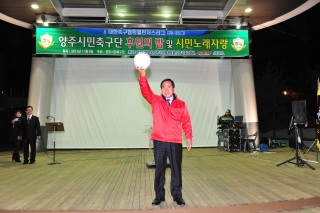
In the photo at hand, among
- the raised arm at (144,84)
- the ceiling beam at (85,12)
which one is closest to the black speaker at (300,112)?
the raised arm at (144,84)

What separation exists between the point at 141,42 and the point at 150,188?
23.6ft

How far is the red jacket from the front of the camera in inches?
153

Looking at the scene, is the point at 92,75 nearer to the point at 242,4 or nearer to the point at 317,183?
the point at 242,4

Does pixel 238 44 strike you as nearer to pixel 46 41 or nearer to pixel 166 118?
pixel 46 41

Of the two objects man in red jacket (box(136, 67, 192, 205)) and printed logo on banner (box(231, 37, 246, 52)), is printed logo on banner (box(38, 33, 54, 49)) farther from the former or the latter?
man in red jacket (box(136, 67, 192, 205))

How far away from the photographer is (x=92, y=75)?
42.2ft

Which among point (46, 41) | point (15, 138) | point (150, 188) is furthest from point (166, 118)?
point (46, 41)

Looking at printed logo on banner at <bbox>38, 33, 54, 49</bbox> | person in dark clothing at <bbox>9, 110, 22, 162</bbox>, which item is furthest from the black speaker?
printed logo on banner at <bbox>38, 33, 54, 49</bbox>

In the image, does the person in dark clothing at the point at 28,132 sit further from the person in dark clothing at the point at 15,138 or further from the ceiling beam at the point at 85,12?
the ceiling beam at the point at 85,12

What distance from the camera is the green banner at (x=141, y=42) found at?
10938 millimetres

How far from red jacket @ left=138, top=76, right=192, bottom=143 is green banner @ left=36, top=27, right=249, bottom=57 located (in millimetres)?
7271

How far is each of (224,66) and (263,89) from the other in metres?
12.4

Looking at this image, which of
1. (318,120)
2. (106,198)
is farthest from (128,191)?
(318,120)

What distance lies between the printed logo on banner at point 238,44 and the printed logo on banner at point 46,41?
7.13 m
